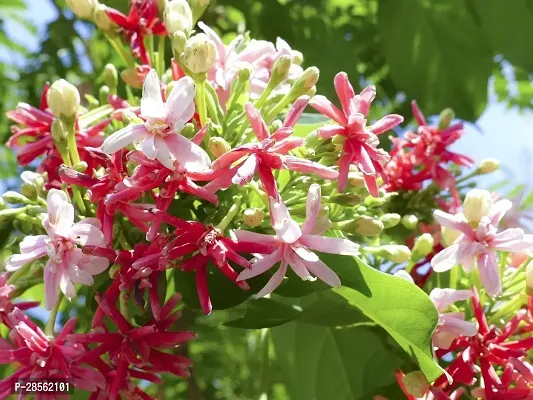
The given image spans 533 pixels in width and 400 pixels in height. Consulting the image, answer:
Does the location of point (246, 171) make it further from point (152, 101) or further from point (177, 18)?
point (177, 18)

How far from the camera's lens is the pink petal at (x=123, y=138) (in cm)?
78

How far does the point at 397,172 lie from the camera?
135 cm

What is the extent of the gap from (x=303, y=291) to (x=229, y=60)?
1.06 feet

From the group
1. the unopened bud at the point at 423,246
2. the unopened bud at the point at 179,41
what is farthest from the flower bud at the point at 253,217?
the unopened bud at the point at 423,246

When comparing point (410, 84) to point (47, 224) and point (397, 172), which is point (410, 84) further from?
point (47, 224)

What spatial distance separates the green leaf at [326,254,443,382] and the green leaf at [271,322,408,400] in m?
0.13

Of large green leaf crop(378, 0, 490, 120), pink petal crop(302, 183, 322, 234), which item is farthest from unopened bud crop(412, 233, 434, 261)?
large green leaf crop(378, 0, 490, 120)

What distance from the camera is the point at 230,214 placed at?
870 mm

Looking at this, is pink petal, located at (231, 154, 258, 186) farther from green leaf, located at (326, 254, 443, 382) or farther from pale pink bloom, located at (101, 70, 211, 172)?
green leaf, located at (326, 254, 443, 382)

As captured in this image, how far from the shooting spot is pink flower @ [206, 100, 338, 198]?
80cm

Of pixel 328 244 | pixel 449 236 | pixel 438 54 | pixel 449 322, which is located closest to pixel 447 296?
pixel 449 322

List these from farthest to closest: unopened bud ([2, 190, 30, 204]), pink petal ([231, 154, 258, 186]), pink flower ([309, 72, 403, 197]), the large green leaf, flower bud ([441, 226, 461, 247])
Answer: the large green leaf
flower bud ([441, 226, 461, 247])
unopened bud ([2, 190, 30, 204])
pink flower ([309, 72, 403, 197])
pink petal ([231, 154, 258, 186])

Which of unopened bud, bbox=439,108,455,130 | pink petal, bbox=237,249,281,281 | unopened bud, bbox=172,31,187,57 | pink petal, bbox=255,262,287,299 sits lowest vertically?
pink petal, bbox=255,262,287,299

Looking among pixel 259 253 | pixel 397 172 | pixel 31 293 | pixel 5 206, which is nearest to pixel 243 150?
pixel 259 253
